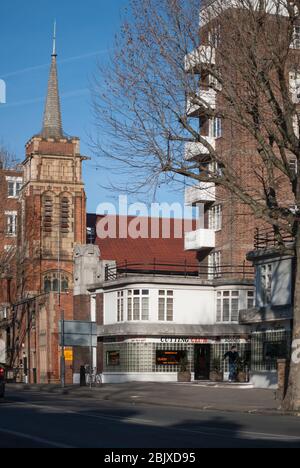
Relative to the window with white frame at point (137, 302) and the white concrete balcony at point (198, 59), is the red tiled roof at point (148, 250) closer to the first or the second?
the window with white frame at point (137, 302)

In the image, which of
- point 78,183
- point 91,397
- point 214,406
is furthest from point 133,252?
point 214,406

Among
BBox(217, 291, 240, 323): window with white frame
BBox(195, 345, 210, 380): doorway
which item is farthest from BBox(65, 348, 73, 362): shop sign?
BBox(217, 291, 240, 323): window with white frame

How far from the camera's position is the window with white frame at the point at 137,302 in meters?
54.1

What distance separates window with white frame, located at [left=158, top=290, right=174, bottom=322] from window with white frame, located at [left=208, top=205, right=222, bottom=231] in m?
7.96

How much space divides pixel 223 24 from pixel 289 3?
2.58 meters

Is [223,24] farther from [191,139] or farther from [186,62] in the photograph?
[191,139]

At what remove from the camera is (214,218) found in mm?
62125

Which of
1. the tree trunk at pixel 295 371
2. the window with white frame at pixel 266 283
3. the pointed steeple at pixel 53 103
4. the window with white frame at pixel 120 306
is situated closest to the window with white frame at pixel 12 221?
→ the pointed steeple at pixel 53 103

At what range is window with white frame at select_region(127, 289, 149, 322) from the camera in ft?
178

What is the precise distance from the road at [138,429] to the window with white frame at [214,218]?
35484 millimetres

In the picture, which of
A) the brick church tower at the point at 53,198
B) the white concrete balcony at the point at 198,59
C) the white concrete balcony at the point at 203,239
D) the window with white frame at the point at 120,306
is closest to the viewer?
the white concrete balcony at the point at 198,59

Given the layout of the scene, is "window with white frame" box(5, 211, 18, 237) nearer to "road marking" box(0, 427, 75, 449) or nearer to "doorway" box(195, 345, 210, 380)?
"doorway" box(195, 345, 210, 380)

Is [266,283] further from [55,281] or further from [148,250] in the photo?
[55,281]
